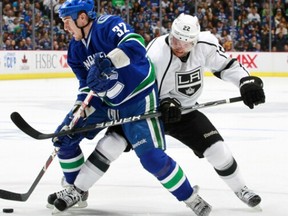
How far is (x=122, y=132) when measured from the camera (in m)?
3.25

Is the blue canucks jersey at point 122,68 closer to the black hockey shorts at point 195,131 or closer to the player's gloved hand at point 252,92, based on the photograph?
the black hockey shorts at point 195,131

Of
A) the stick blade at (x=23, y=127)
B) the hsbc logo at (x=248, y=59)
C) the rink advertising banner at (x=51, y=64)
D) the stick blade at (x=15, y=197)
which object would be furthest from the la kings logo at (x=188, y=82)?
the hsbc logo at (x=248, y=59)

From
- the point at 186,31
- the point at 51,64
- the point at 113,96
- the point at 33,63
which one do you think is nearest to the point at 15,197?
the point at 113,96

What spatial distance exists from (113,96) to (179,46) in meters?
0.35

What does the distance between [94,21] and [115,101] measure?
345 millimetres

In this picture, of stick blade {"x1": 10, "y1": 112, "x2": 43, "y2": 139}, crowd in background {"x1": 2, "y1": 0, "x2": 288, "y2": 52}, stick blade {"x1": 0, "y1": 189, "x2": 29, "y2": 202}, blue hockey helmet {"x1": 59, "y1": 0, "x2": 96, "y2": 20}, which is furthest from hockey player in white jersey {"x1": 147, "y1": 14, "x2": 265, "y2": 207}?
crowd in background {"x1": 2, "y1": 0, "x2": 288, "y2": 52}

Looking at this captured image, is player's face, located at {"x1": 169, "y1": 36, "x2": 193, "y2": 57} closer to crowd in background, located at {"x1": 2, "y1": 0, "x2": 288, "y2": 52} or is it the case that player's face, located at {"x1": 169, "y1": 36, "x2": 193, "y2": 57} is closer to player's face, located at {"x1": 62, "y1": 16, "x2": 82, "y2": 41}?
player's face, located at {"x1": 62, "y1": 16, "x2": 82, "y2": 41}

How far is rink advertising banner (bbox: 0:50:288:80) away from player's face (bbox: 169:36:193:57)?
31.6 feet

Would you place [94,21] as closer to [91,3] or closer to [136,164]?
[91,3]

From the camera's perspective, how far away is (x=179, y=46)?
321 cm

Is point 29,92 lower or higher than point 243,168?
lower

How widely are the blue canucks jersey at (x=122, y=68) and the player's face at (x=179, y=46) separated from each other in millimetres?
125

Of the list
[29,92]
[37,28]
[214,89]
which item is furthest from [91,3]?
[37,28]

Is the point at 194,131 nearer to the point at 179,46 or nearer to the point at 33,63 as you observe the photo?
the point at 179,46
